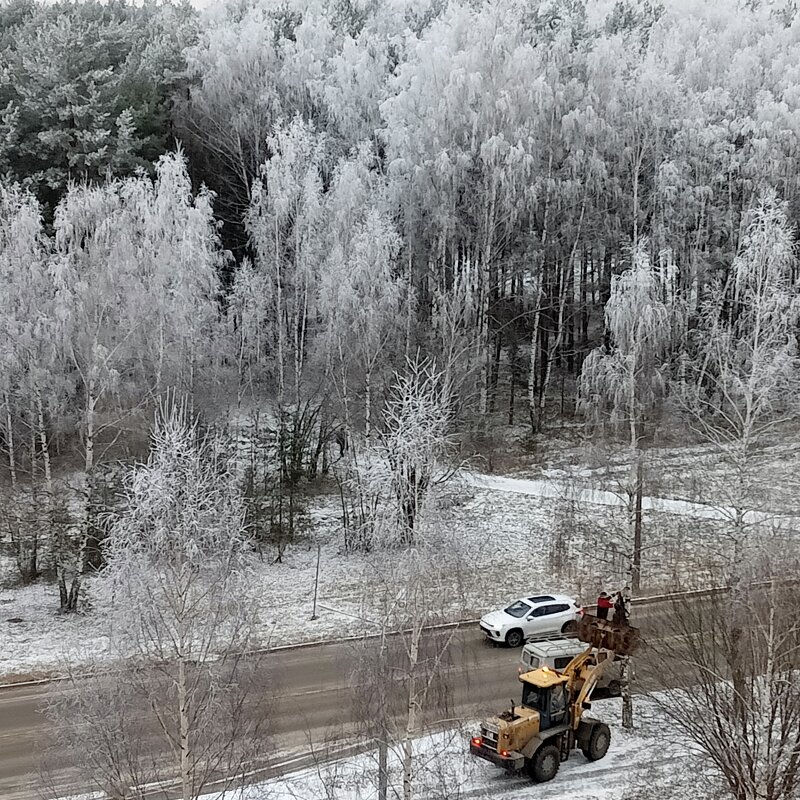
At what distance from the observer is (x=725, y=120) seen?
36812 millimetres

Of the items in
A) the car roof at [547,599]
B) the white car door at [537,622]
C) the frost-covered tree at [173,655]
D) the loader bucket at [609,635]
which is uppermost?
the frost-covered tree at [173,655]

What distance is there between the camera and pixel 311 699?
60.0 feet

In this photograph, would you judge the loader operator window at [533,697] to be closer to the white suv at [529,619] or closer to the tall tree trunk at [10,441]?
the white suv at [529,619]

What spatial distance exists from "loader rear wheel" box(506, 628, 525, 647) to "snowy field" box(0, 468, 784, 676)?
3.62 ft

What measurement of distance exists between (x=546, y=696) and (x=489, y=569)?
10308mm

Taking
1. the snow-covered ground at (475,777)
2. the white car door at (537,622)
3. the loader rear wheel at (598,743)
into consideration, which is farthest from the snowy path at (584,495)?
the snow-covered ground at (475,777)

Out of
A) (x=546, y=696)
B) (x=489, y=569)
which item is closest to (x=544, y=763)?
(x=546, y=696)

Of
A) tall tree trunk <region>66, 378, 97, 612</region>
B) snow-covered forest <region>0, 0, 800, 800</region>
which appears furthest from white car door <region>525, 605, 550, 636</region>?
tall tree trunk <region>66, 378, 97, 612</region>

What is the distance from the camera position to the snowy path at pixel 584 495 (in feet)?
86.5

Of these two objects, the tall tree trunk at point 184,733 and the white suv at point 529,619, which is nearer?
the tall tree trunk at point 184,733

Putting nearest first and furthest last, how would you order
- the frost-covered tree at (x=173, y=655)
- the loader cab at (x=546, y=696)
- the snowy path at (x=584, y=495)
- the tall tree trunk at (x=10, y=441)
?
the frost-covered tree at (x=173, y=655), the loader cab at (x=546, y=696), the tall tree trunk at (x=10, y=441), the snowy path at (x=584, y=495)

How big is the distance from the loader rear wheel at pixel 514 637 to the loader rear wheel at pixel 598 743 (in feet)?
16.4

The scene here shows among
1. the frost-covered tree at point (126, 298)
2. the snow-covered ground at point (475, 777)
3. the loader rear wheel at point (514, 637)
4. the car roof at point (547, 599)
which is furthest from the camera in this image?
the frost-covered tree at point (126, 298)

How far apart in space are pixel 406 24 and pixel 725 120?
14903 mm
